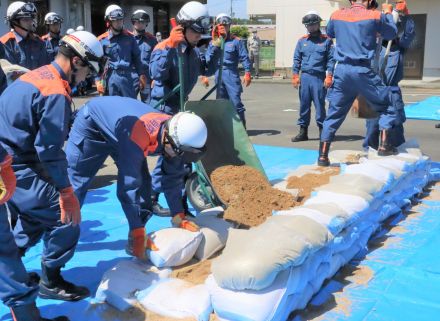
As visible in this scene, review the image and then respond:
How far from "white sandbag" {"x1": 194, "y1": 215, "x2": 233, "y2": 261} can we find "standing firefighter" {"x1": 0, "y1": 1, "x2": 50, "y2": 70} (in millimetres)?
3116

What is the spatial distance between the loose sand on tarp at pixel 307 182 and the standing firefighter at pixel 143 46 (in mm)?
2936

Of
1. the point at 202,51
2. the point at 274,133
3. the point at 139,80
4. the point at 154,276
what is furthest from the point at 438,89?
the point at 154,276

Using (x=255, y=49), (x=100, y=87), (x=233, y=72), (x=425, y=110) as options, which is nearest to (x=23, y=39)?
(x=100, y=87)

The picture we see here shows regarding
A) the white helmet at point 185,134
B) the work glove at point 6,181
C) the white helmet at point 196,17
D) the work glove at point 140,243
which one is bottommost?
the work glove at point 140,243

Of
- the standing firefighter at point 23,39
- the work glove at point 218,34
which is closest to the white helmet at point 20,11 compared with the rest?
the standing firefighter at point 23,39

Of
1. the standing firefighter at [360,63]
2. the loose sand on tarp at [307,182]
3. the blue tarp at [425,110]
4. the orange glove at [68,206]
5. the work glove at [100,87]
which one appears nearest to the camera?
the orange glove at [68,206]

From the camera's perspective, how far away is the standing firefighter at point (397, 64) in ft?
18.8

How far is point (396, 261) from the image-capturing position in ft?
11.6

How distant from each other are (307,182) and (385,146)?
40.7 inches

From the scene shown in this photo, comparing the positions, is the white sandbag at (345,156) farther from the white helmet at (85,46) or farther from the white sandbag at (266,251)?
the white helmet at (85,46)

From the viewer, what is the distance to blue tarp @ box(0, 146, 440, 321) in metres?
2.91

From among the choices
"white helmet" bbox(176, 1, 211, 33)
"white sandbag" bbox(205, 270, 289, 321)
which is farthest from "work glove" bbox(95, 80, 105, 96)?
"white sandbag" bbox(205, 270, 289, 321)

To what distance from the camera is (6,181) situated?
233cm

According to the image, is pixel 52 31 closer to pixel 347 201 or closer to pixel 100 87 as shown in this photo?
pixel 100 87
